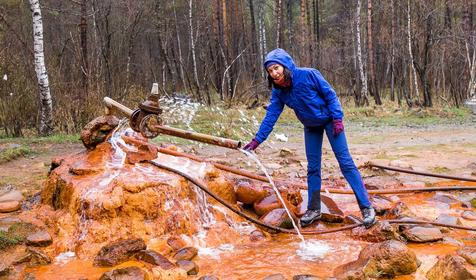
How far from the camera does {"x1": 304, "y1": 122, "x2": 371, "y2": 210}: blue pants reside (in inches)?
187

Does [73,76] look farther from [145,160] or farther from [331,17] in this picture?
[331,17]

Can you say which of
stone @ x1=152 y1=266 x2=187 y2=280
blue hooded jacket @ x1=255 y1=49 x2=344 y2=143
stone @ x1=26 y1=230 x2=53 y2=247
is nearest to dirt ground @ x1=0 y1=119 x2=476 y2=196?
stone @ x1=26 y1=230 x2=53 y2=247

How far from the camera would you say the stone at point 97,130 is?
18.3 ft

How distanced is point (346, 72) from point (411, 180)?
18962 mm

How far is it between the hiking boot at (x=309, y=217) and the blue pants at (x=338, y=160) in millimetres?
44

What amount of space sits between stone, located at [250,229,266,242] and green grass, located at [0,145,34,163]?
4.69 meters

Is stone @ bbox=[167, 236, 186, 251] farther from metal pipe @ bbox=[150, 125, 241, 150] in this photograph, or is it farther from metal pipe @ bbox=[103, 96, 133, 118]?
metal pipe @ bbox=[103, 96, 133, 118]

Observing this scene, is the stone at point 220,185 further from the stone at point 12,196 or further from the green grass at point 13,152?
the green grass at point 13,152

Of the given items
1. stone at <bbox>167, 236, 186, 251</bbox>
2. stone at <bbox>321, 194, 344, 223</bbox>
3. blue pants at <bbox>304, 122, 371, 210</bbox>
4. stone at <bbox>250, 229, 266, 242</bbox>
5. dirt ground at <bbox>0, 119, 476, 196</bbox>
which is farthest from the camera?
dirt ground at <bbox>0, 119, 476, 196</bbox>

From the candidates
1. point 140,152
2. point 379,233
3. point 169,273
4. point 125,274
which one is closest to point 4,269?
point 125,274

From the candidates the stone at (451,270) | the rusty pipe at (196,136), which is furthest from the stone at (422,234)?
the rusty pipe at (196,136)

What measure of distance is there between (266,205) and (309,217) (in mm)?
619

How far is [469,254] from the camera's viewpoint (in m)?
4.07

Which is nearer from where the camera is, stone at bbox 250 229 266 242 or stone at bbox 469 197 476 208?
stone at bbox 250 229 266 242
